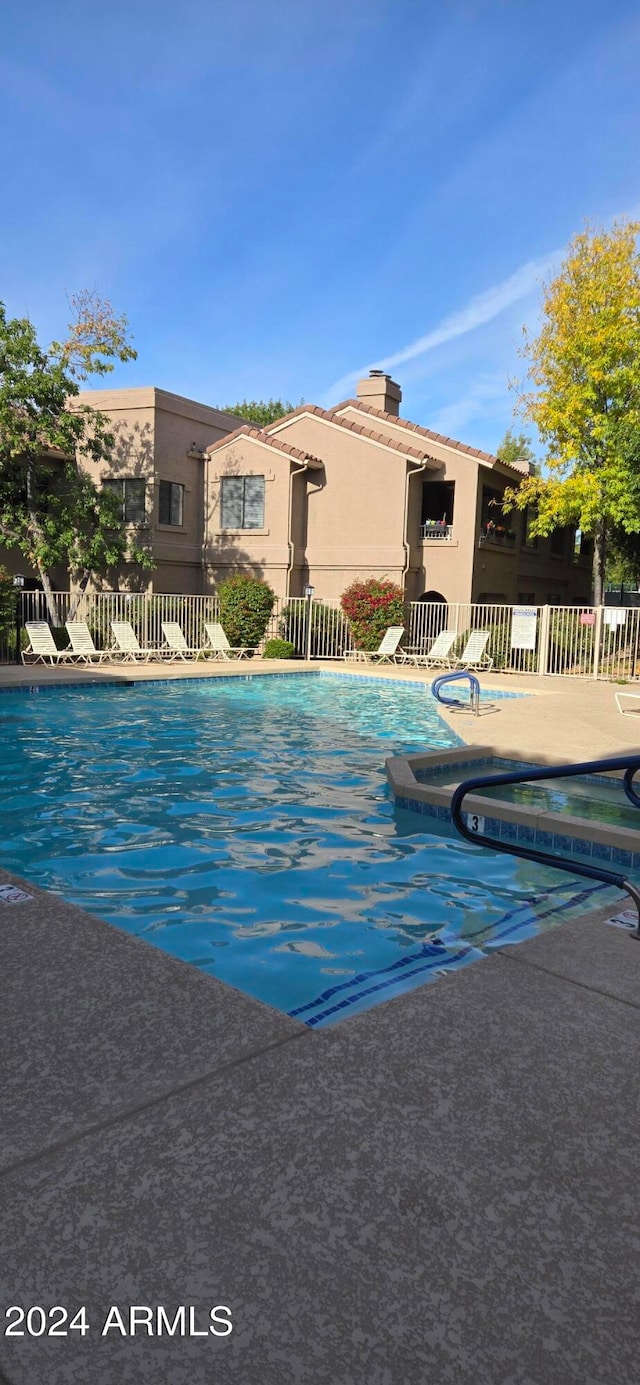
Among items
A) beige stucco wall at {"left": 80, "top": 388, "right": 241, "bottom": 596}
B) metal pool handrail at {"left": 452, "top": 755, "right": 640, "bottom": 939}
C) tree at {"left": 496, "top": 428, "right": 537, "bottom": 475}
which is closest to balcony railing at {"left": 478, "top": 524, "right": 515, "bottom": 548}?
beige stucco wall at {"left": 80, "top": 388, "right": 241, "bottom": 596}

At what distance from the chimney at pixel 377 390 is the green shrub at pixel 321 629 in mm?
8084

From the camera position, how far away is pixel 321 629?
24172 millimetres

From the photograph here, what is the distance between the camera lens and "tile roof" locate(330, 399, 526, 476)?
83.0 ft

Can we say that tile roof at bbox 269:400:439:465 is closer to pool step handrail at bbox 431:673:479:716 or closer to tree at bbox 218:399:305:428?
pool step handrail at bbox 431:673:479:716

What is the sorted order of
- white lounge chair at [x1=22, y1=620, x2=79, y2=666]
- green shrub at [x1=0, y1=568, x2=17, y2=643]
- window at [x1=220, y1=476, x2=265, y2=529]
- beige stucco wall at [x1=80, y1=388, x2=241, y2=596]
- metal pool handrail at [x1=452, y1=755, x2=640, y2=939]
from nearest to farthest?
metal pool handrail at [x1=452, y1=755, x2=640, y2=939]
white lounge chair at [x1=22, y1=620, x2=79, y2=666]
green shrub at [x1=0, y1=568, x2=17, y2=643]
beige stucco wall at [x1=80, y1=388, x2=241, y2=596]
window at [x1=220, y1=476, x2=265, y2=529]

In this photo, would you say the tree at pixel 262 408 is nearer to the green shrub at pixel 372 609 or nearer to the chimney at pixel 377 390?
the chimney at pixel 377 390

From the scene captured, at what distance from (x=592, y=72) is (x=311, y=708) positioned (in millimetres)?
10552

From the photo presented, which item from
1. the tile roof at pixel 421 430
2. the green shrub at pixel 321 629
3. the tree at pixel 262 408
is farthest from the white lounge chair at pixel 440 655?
the tree at pixel 262 408

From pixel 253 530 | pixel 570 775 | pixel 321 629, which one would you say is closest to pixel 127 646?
pixel 321 629

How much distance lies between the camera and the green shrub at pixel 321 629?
2411cm

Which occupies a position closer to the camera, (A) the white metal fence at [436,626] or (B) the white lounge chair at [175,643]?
(A) the white metal fence at [436,626]

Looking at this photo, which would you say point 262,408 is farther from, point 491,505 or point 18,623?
point 18,623

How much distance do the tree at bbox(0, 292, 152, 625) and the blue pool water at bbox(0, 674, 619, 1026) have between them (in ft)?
39.7

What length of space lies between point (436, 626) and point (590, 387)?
29.5 ft
